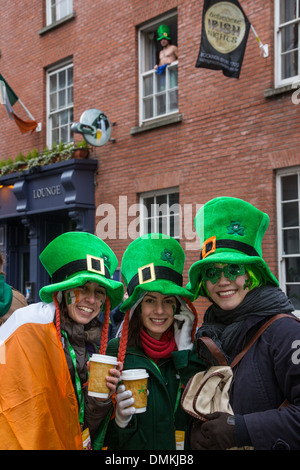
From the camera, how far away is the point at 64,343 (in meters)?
2.48

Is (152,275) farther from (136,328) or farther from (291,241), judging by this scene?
(291,241)

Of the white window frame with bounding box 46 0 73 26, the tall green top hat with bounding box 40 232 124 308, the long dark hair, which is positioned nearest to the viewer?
the tall green top hat with bounding box 40 232 124 308

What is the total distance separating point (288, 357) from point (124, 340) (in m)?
0.93

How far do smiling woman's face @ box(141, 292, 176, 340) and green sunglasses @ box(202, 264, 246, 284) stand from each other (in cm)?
35

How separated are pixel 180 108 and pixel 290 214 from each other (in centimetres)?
280

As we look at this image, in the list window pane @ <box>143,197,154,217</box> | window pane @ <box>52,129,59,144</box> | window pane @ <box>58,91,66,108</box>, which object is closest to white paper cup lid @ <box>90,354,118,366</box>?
window pane @ <box>143,197,154,217</box>

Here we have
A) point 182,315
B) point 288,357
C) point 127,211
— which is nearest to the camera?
point 288,357

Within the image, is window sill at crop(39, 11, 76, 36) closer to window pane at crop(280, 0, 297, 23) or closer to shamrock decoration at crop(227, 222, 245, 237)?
window pane at crop(280, 0, 297, 23)

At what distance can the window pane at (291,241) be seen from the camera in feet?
23.6

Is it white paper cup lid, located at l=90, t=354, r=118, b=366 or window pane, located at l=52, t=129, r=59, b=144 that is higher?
window pane, located at l=52, t=129, r=59, b=144

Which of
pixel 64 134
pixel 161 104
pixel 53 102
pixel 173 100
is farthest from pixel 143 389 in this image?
pixel 53 102

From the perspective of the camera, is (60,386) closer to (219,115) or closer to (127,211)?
(219,115)

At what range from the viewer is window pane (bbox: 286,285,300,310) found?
7.10 m
